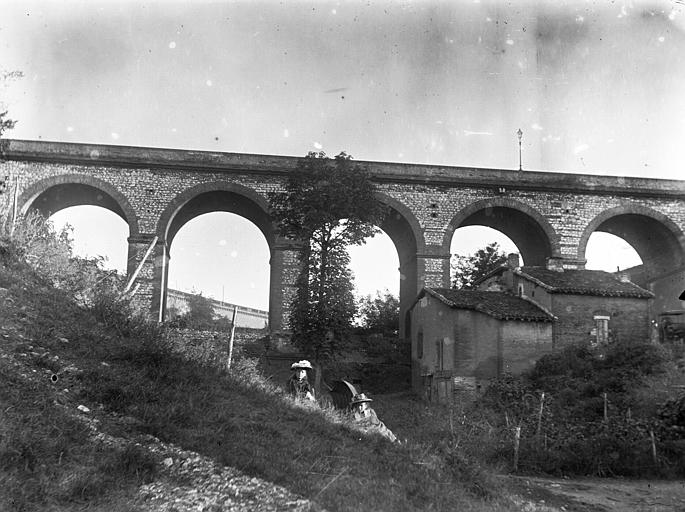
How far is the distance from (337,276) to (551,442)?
9.11 meters

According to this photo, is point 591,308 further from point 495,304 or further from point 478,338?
point 478,338

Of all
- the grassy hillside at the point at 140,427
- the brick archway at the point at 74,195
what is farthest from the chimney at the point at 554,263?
the grassy hillside at the point at 140,427

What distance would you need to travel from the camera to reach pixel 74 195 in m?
24.0

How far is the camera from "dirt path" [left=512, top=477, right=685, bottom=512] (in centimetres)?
830

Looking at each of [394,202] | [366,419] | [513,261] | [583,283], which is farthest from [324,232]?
[366,419]

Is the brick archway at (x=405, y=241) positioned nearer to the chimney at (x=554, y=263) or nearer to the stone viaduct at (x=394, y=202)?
the stone viaduct at (x=394, y=202)

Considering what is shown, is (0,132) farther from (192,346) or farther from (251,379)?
(251,379)

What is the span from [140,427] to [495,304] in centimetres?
1376

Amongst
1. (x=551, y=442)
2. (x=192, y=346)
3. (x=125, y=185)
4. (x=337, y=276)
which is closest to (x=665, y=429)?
(x=551, y=442)

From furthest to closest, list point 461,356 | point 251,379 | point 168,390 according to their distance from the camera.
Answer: point 461,356
point 251,379
point 168,390

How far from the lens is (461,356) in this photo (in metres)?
18.4

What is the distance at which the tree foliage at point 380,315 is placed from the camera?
85.9ft

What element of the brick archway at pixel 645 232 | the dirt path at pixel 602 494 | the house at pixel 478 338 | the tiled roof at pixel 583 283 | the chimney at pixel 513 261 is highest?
the brick archway at pixel 645 232

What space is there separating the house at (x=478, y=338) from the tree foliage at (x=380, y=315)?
5.85 metres
